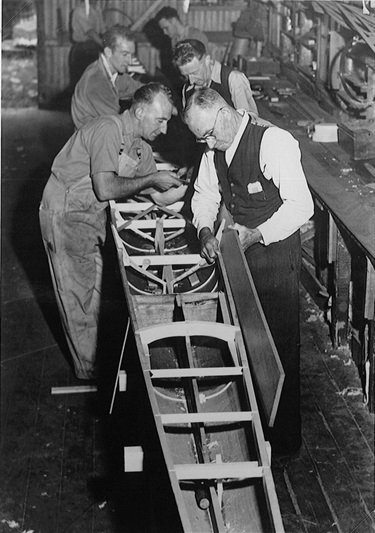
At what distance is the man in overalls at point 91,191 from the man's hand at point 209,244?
0.83 metres

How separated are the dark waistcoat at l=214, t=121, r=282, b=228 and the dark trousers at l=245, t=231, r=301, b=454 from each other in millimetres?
194

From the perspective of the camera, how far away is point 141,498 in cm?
419

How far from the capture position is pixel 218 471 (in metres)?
2.97

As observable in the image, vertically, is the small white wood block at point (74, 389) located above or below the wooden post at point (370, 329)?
below

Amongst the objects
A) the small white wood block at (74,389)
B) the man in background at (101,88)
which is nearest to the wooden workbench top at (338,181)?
the man in background at (101,88)

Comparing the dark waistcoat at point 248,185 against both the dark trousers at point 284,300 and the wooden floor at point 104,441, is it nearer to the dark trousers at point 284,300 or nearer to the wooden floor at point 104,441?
the dark trousers at point 284,300

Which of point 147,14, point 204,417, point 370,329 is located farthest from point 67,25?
point 204,417

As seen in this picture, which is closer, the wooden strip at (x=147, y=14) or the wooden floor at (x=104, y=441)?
the wooden floor at (x=104, y=441)

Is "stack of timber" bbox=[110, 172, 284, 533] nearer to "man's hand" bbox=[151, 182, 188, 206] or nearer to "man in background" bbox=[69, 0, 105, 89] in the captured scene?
"man's hand" bbox=[151, 182, 188, 206]

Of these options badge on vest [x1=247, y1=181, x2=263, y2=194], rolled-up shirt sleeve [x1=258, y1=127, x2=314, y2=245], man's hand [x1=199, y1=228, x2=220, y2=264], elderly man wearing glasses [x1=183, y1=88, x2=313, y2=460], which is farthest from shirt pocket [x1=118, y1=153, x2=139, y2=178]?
rolled-up shirt sleeve [x1=258, y1=127, x2=314, y2=245]

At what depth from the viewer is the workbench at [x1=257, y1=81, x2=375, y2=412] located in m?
4.91

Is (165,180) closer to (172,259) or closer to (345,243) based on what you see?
(172,259)

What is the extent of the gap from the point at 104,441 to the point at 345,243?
2326 millimetres

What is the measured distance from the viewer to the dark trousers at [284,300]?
4.11m
